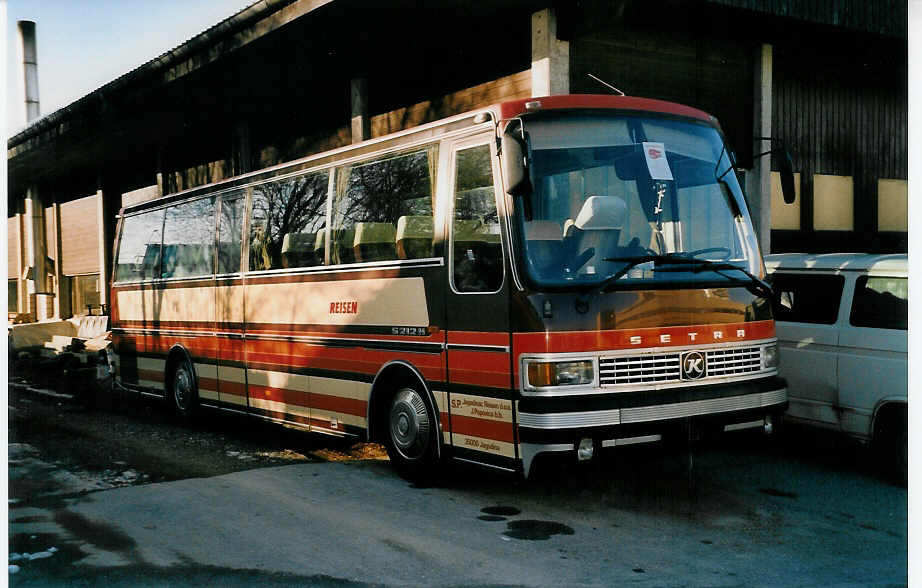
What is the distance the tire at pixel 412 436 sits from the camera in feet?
25.1

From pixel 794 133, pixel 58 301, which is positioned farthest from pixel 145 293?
pixel 58 301

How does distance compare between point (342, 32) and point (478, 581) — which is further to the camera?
point (342, 32)

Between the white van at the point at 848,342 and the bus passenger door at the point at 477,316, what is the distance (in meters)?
2.77

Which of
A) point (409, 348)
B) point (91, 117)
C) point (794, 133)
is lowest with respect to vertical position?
point (409, 348)

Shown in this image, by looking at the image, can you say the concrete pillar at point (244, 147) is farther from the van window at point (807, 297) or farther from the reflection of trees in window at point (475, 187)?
the van window at point (807, 297)

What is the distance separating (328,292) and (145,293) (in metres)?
5.03

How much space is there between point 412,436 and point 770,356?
293 cm

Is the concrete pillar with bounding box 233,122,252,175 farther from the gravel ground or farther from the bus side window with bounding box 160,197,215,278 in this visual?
the gravel ground

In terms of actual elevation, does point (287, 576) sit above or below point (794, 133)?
below

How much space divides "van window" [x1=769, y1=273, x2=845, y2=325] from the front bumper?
1.61 m

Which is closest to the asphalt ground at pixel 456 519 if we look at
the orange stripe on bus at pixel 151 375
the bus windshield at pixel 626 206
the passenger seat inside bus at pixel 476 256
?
the bus windshield at pixel 626 206

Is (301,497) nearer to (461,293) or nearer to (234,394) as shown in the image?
(461,293)

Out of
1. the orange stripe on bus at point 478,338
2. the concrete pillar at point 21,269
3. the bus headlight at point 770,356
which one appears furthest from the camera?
the concrete pillar at point 21,269

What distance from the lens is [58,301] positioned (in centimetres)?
3155
